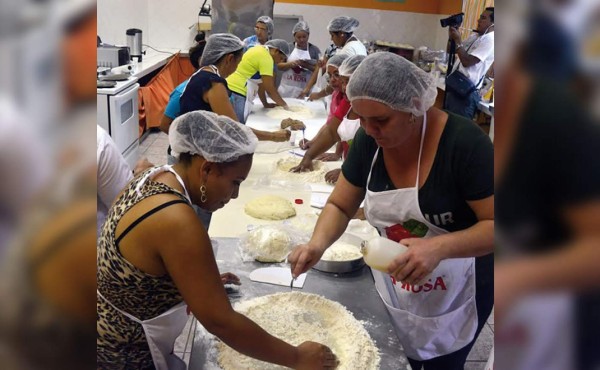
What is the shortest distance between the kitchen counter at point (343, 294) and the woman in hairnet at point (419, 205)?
62mm

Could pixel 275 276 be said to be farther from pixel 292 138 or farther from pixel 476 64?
pixel 476 64

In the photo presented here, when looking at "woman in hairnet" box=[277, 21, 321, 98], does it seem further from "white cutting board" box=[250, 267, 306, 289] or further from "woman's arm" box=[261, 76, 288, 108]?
"white cutting board" box=[250, 267, 306, 289]

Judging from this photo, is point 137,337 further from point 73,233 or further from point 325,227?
point 73,233

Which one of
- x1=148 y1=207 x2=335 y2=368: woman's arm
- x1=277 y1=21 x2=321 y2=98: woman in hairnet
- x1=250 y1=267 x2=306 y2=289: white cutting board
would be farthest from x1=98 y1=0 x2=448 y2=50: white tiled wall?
x1=148 y1=207 x2=335 y2=368: woman's arm

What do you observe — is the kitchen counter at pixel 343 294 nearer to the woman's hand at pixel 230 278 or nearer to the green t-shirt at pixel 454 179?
the woman's hand at pixel 230 278

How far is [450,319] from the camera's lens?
1.62 m

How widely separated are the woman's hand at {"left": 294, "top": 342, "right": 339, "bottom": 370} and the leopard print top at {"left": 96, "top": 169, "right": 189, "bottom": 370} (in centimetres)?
36

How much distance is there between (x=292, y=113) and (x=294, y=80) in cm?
113

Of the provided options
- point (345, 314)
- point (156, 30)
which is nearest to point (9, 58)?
point (345, 314)

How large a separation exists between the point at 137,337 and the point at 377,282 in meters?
0.82

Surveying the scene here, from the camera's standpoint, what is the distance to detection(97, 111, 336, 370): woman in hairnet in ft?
3.67

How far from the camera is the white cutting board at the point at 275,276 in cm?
172

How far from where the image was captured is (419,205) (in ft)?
4.97

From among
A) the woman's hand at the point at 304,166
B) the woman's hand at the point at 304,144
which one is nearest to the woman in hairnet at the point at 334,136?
the woman's hand at the point at 304,166
